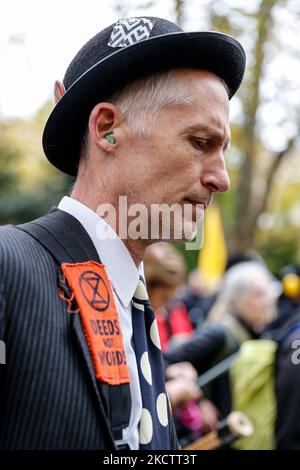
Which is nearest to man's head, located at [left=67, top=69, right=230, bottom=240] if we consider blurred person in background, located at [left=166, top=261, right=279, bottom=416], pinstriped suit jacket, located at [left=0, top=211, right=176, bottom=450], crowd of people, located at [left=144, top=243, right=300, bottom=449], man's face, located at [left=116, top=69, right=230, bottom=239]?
man's face, located at [left=116, top=69, right=230, bottom=239]

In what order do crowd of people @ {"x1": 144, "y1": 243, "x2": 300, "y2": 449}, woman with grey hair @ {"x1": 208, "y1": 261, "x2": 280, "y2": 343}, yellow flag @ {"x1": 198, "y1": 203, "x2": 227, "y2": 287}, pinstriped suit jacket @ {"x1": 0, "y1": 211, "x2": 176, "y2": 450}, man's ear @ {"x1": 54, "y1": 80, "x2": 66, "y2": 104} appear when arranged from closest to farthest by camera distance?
pinstriped suit jacket @ {"x1": 0, "y1": 211, "x2": 176, "y2": 450} < man's ear @ {"x1": 54, "y1": 80, "x2": 66, "y2": 104} < crowd of people @ {"x1": 144, "y1": 243, "x2": 300, "y2": 449} < woman with grey hair @ {"x1": 208, "y1": 261, "x2": 280, "y2": 343} < yellow flag @ {"x1": 198, "y1": 203, "x2": 227, "y2": 287}

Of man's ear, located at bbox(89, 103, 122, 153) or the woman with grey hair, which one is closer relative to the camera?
man's ear, located at bbox(89, 103, 122, 153)

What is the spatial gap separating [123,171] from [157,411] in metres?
0.55

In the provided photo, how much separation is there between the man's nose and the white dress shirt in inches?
9.7

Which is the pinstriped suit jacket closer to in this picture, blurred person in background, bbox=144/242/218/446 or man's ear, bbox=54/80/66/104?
man's ear, bbox=54/80/66/104

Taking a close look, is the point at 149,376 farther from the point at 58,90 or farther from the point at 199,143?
the point at 58,90

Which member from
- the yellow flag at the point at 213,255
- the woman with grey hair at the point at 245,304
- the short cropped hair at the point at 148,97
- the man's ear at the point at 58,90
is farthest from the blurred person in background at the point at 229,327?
the yellow flag at the point at 213,255

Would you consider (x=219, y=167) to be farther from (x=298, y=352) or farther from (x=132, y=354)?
(x=298, y=352)

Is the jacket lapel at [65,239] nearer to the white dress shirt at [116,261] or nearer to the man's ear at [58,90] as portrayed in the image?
the white dress shirt at [116,261]

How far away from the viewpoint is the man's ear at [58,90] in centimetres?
171

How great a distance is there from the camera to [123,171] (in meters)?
1.57

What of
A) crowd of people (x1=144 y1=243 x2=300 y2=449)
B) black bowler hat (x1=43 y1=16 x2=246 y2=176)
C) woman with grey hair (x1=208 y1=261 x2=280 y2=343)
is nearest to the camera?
black bowler hat (x1=43 y1=16 x2=246 y2=176)

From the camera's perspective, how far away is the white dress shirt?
155 cm

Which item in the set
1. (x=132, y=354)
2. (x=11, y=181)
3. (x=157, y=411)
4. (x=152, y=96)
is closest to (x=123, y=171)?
(x=152, y=96)
